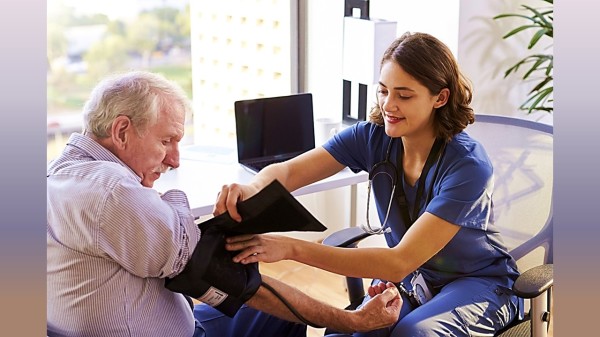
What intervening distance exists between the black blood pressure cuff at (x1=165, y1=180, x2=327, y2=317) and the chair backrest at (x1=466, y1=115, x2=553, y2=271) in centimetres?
92

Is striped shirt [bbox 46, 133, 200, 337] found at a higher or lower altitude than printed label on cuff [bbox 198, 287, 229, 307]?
higher

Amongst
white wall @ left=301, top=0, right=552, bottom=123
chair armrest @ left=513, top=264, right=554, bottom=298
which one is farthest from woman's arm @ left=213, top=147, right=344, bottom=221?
white wall @ left=301, top=0, right=552, bottom=123

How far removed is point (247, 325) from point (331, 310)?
20 cm

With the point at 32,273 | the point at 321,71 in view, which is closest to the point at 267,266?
the point at 321,71

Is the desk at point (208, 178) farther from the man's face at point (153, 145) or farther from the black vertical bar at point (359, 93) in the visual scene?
the man's face at point (153, 145)

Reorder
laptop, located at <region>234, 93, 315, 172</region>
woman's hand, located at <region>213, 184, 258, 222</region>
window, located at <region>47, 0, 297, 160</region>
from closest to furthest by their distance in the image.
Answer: woman's hand, located at <region>213, 184, 258, 222</region> < laptop, located at <region>234, 93, 315, 172</region> < window, located at <region>47, 0, 297, 160</region>

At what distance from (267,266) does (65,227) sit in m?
2.38

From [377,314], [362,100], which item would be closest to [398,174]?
[377,314]

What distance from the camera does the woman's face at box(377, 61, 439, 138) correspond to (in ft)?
6.07

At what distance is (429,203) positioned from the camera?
1.83 metres

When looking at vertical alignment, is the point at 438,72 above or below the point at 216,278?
above

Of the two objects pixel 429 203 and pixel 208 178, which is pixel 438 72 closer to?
pixel 429 203

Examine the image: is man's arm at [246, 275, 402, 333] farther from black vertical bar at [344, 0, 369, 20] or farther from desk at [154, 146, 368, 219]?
black vertical bar at [344, 0, 369, 20]

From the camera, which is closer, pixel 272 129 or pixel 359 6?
pixel 272 129
